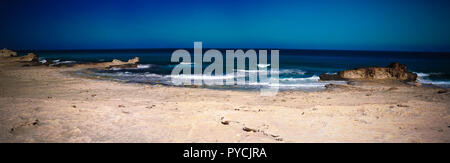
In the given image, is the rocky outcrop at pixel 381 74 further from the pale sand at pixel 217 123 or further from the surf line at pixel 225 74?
the pale sand at pixel 217 123

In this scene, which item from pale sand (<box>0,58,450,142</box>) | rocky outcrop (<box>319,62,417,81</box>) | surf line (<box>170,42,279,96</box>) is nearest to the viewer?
pale sand (<box>0,58,450,142</box>)

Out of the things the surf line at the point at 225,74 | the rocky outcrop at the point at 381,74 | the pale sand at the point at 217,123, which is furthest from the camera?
the rocky outcrop at the point at 381,74

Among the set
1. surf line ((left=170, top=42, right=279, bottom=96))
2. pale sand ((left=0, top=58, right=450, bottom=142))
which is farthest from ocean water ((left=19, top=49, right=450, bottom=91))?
pale sand ((left=0, top=58, right=450, bottom=142))

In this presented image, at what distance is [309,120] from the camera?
665 centimetres

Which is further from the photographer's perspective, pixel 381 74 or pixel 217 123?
pixel 381 74

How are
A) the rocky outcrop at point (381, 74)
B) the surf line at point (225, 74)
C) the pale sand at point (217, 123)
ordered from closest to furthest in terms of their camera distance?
the pale sand at point (217, 123), the surf line at point (225, 74), the rocky outcrop at point (381, 74)

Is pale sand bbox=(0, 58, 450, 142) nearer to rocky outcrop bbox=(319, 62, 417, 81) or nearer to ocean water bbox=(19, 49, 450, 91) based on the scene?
ocean water bbox=(19, 49, 450, 91)

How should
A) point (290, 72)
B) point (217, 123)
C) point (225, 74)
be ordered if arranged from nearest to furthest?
point (217, 123) < point (225, 74) < point (290, 72)

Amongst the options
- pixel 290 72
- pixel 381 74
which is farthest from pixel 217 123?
pixel 290 72

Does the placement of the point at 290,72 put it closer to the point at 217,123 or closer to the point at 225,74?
the point at 225,74

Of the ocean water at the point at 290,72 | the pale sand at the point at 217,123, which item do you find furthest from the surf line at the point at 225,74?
the pale sand at the point at 217,123
